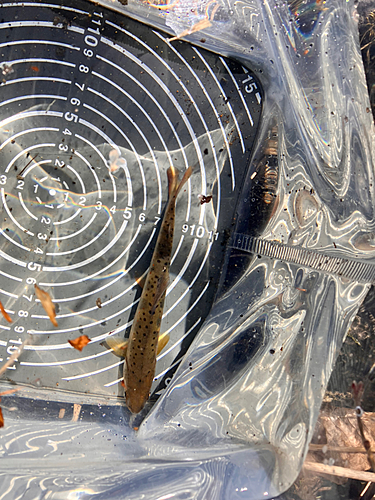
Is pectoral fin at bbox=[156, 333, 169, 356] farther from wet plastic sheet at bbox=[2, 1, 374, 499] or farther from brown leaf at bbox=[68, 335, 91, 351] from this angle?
brown leaf at bbox=[68, 335, 91, 351]

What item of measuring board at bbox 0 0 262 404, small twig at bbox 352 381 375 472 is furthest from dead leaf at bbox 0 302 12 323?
small twig at bbox 352 381 375 472

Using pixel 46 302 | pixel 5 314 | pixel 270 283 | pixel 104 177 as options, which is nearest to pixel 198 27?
pixel 104 177

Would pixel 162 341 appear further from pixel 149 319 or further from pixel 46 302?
pixel 46 302

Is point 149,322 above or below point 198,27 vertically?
below

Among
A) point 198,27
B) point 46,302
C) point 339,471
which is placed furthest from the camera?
point 46,302

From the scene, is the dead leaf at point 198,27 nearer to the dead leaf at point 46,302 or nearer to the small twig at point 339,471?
the dead leaf at point 46,302

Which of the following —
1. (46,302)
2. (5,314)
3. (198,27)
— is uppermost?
(198,27)

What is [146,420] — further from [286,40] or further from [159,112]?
[286,40]

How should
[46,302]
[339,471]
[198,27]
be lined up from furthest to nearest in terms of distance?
[46,302]
[198,27]
[339,471]
